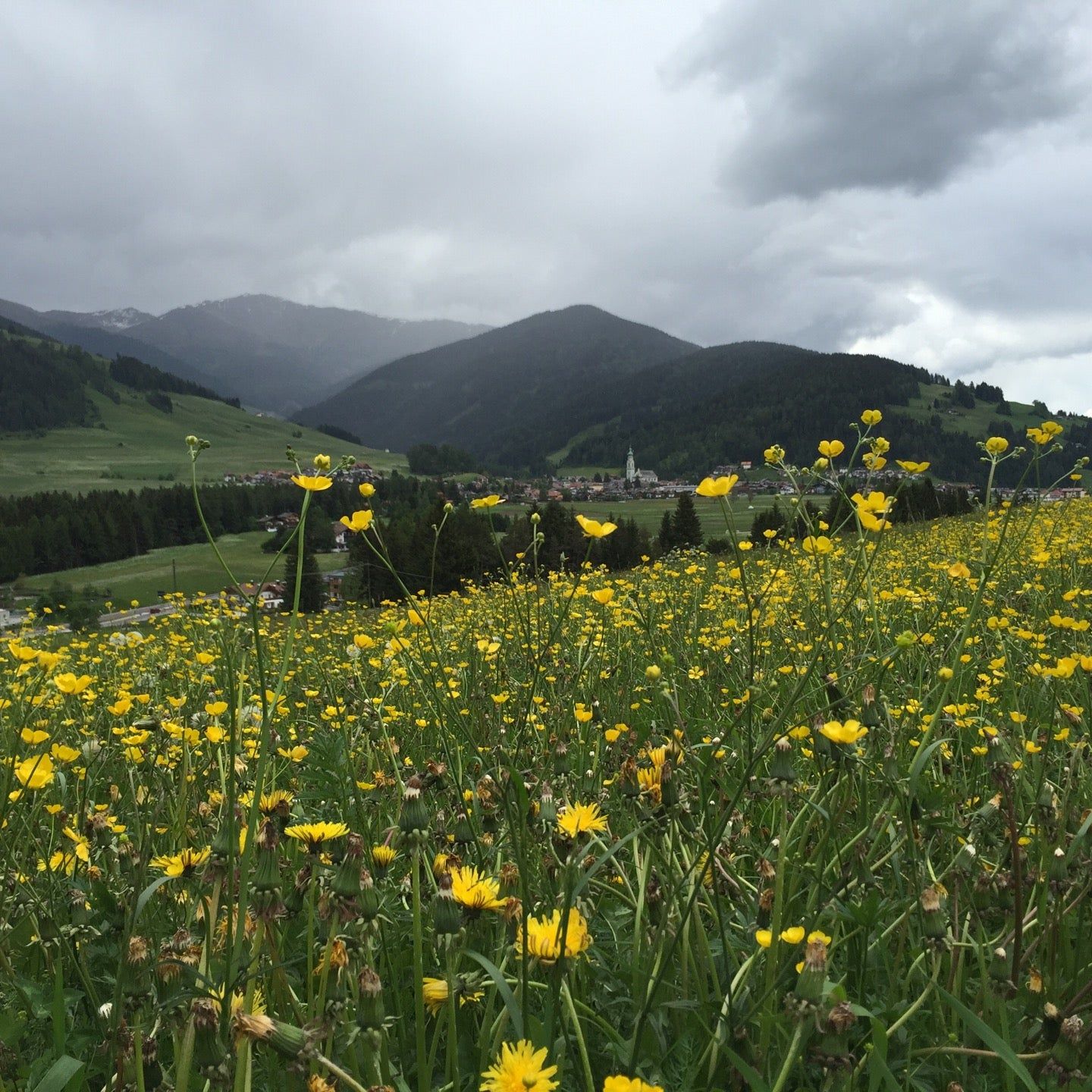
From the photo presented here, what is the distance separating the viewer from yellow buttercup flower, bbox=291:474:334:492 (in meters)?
1.63

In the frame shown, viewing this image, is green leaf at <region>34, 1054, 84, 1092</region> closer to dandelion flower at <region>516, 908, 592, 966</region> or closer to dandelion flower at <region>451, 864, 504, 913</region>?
dandelion flower at <region>451, 864, 504, 913</region>

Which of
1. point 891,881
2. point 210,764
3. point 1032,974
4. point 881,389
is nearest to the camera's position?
point 1032,974

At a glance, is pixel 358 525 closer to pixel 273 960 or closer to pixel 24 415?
pixel 273 960

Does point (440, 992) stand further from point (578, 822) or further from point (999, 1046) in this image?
point (999, 1046)

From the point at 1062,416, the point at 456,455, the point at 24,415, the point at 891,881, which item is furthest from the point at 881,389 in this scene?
the point at 24,415

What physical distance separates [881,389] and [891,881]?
674ft

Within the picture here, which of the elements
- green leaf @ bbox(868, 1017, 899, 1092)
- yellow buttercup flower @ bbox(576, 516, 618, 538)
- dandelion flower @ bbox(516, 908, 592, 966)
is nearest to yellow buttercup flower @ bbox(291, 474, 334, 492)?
yellow buttercup flower @ bbox(576, 516, 618, 538)

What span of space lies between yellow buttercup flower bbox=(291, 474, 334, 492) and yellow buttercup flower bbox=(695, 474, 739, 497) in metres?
0.91

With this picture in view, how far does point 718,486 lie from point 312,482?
3.29 ft

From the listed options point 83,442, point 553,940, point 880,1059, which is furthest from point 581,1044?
point 83,442

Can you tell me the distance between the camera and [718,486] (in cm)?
183

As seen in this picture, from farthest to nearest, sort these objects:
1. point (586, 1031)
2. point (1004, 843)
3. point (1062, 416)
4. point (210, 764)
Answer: point (1062, 416) < point (210, 764) < point (1004, 843) < point (586, 1031)

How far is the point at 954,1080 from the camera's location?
1467mm

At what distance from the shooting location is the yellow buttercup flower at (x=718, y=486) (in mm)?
1807
